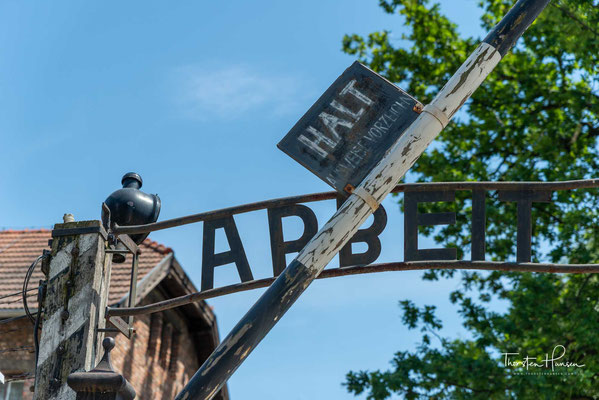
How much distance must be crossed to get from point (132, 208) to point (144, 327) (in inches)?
391

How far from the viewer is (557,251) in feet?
43.3

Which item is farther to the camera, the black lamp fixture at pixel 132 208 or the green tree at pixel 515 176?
the green tree at pixel 515 176

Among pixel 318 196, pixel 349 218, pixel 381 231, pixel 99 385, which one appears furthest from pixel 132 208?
pixel 349 218

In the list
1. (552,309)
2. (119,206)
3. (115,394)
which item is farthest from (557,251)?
(115,394)

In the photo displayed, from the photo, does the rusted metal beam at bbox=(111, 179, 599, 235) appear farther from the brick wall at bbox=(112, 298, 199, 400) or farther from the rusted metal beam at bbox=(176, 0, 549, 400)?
the brick wall at bbox=(112, 298, 199, 400)

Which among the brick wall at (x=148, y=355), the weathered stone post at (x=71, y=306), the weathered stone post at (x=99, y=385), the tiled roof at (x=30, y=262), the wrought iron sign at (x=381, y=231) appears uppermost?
the tiled roof at (x=30, y=262)

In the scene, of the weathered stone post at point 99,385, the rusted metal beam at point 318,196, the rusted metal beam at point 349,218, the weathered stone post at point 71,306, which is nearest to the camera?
the rusted metal beam at point 349,218

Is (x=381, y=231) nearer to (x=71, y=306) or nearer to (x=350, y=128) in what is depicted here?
(x=350, y=128)

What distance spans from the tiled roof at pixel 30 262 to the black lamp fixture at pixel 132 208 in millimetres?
7337

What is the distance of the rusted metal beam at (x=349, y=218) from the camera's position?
3.36 meters

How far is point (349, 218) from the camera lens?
12.1 feet

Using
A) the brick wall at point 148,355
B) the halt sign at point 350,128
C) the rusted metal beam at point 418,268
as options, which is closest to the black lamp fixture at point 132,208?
the rusted metal beam at point 418,268

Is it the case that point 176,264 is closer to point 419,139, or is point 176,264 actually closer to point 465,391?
point 465,391

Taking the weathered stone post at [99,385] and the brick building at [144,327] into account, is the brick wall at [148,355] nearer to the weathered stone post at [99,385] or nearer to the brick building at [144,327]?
the brick building at [144,327]
